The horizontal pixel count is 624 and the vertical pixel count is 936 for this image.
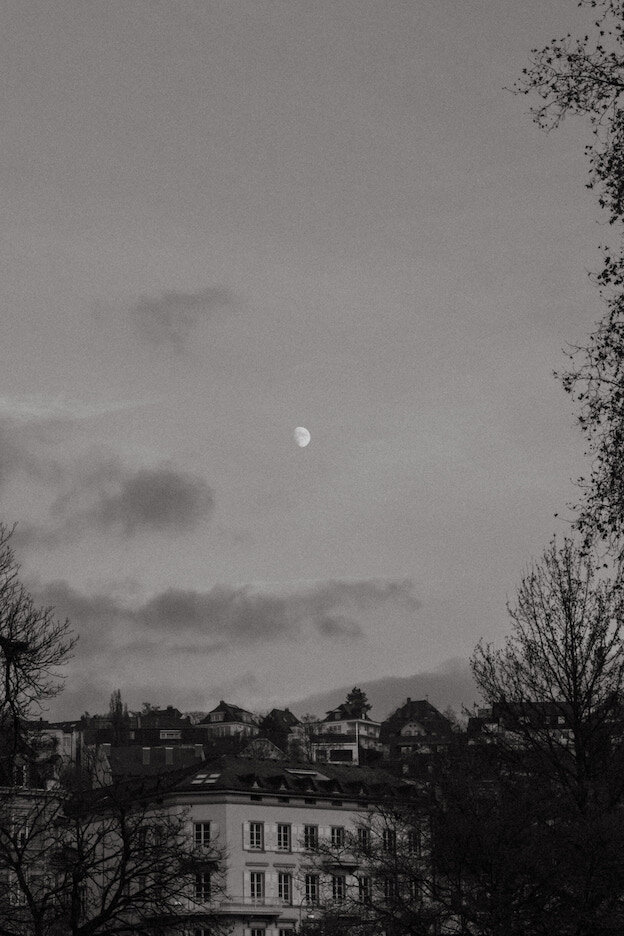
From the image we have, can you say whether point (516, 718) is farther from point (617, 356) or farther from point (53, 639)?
point (617, 356)

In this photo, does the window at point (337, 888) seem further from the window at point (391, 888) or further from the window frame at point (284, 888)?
the window frame at point (284, 888)

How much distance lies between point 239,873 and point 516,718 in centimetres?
4975

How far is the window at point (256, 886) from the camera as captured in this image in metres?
89.8

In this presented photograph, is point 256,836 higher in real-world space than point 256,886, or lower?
higher

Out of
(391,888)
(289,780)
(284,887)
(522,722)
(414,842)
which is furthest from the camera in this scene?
(289,780)

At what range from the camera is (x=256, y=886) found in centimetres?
9050

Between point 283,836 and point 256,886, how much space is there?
4.69 meters

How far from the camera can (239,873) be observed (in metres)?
89.4

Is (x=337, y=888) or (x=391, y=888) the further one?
(x=337, y=888)

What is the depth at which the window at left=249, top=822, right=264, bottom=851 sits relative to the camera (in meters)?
91.9

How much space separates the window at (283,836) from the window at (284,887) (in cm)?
189

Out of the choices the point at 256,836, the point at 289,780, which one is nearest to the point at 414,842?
the point at 256,836

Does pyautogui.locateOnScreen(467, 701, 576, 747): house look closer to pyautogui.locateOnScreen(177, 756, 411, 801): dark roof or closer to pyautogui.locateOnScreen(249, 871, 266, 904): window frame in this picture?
pyautogui.locateOnScreen(177, 756, 411, 801): dark roof

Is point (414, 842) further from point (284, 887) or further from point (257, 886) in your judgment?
point (284, 887)
